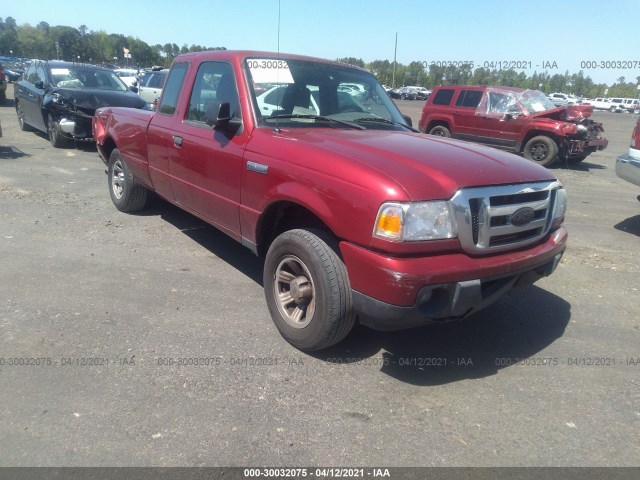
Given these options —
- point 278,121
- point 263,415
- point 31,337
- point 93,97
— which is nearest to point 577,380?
point 263,415

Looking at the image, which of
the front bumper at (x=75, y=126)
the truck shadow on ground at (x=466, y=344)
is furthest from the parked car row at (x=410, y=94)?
the truck shadow on ground at (x=466, y=344)

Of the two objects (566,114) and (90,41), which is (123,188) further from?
(90,41)

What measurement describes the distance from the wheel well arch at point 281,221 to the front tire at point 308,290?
8.0 inches

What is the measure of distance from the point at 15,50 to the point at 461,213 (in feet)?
325

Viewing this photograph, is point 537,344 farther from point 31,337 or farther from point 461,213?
point 31,337

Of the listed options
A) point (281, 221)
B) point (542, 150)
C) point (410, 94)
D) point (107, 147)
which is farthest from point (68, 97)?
point (410, 94)

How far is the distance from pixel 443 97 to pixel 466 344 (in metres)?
12.5

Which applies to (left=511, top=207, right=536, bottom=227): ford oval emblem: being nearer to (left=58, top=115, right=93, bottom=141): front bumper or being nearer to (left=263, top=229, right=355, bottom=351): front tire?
(left=263, top=229, right=355, bottom=351): front tire

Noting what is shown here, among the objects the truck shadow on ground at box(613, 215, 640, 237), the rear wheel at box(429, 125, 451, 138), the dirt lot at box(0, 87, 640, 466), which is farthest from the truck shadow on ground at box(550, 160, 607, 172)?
the dirt lot at box(0, 87, 640, 466)

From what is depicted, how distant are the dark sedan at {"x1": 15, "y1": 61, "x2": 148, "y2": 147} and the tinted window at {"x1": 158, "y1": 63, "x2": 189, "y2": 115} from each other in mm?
6041

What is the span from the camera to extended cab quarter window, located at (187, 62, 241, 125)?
402cm

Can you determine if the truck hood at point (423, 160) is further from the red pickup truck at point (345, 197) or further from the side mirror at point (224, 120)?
the side mirror at point (224, 120)

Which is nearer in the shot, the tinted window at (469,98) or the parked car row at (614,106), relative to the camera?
the tinted window at (469,98)

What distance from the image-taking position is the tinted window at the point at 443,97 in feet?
48.0
